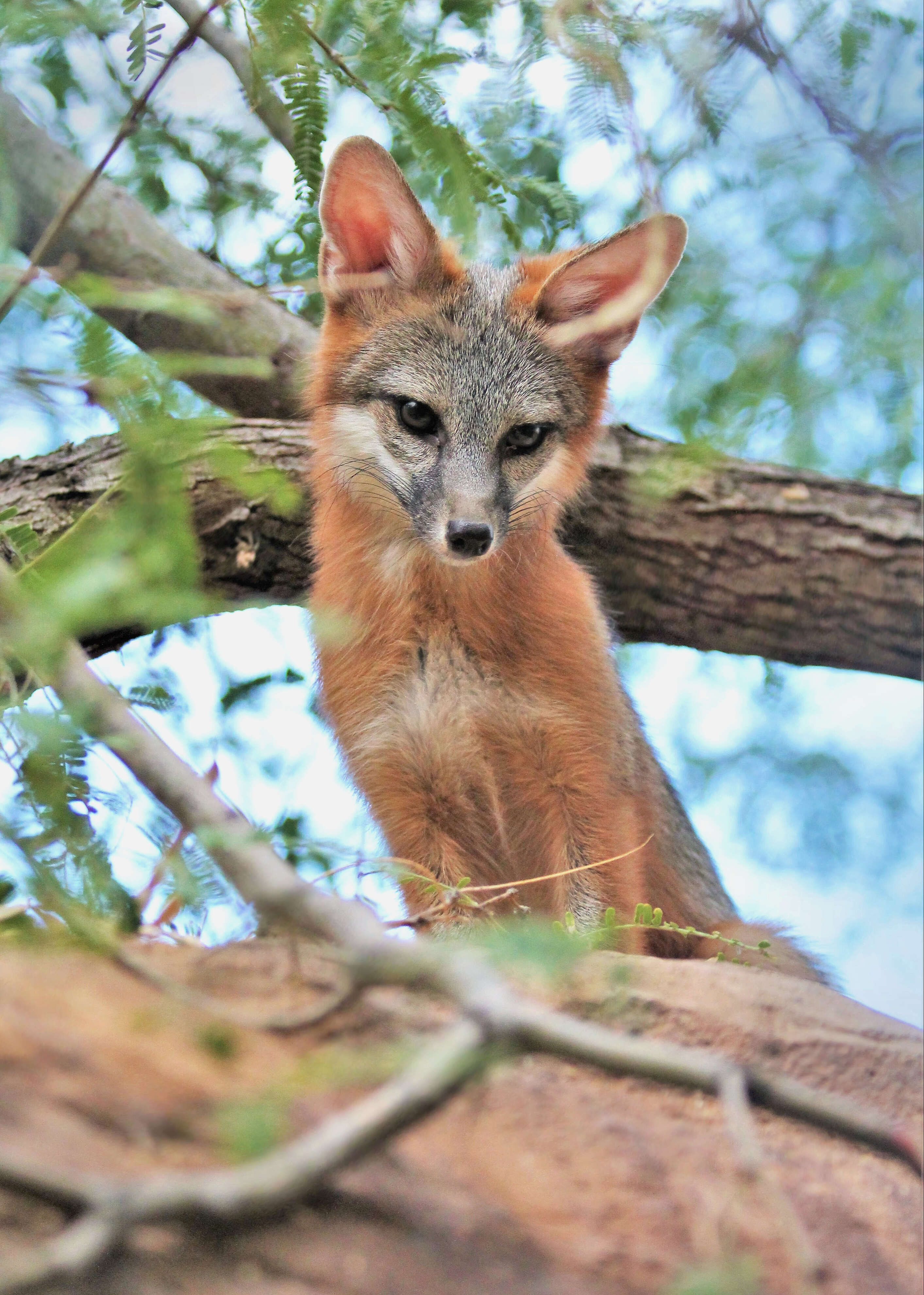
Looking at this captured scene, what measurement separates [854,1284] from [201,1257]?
1080mm

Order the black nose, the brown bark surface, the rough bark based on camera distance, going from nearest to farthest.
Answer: the brown bark surface
the black nose
the rough bark

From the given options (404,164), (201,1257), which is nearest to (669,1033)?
(201,1257)

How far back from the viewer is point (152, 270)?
537cm

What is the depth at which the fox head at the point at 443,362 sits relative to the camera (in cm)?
406


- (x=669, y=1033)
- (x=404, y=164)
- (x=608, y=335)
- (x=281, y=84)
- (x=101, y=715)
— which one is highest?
(x=404, y=164)

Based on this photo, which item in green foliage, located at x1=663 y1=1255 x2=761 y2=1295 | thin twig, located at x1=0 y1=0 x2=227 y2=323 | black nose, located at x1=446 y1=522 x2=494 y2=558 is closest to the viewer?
green foliage, located at x1=663 y1=1255 x2=761 y2=1295

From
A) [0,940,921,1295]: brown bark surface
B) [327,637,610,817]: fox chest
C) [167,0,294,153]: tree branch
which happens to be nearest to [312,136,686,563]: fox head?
[167,0,294,153]: tree branch

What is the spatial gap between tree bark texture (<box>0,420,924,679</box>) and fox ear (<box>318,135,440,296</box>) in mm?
982

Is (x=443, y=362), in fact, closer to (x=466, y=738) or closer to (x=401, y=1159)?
(x=466, y=738)

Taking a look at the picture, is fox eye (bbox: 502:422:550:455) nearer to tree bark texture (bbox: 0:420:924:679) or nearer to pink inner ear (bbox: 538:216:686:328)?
pink inner ear (bbox: 538:216:686:328)

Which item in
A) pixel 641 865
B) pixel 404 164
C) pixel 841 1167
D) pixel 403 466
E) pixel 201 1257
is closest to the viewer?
pixel 201 1257

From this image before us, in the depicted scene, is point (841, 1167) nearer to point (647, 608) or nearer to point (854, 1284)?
point (854, 1284)

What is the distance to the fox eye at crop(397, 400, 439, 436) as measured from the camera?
421 centimetres

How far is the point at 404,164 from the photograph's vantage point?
5.28m
